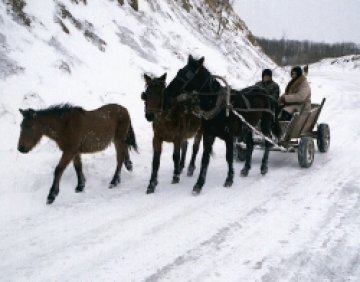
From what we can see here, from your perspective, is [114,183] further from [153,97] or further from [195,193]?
[153,97]

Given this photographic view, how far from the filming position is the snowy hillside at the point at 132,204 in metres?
4.32

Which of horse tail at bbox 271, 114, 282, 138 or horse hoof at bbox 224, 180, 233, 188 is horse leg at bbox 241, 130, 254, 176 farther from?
horse hoof at bbox 224, 180, 233, 188

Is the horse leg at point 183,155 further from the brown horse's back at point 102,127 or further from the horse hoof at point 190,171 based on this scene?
the brown horse's back at point 102,127

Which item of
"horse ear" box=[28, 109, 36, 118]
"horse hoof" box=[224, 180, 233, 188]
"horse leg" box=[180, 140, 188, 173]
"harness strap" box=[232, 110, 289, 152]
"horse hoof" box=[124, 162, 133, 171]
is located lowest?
"horse hoof" box=[224, 180, 233, 188]

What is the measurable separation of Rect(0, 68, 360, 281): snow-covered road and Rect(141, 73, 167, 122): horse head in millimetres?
1362

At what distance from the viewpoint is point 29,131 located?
641 cm

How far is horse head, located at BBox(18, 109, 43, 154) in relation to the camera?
20.8ft

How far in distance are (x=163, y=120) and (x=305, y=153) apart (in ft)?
10.5

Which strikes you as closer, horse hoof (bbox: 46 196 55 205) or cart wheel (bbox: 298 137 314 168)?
horse hoof (bbox: 46 196 55 205)

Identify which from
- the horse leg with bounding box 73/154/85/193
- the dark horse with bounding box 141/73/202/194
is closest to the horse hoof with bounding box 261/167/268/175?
the dark horse with bounding box 141/73/202/194

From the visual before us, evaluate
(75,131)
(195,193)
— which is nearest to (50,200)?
(75,131)

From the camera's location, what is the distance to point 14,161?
24.3ft

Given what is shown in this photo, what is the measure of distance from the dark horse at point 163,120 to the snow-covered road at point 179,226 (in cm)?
51

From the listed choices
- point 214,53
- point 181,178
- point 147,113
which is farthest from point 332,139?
point 214,53
